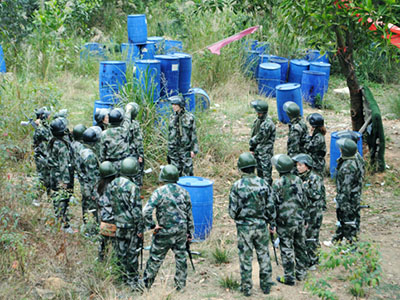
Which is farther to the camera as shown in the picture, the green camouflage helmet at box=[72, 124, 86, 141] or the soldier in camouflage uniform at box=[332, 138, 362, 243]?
the green camouflage helmet at box=[72, 124, 86, 141]

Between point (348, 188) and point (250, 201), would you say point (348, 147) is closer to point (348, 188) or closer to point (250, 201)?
point (348, 188)

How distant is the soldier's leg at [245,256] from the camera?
519 cm

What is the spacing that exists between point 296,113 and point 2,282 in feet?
14.7

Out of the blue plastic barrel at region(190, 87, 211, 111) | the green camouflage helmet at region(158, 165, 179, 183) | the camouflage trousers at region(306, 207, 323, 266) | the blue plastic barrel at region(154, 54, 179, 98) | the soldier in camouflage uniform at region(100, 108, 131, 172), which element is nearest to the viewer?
the green camouflage helmet at region(158, 165, 179, 183)

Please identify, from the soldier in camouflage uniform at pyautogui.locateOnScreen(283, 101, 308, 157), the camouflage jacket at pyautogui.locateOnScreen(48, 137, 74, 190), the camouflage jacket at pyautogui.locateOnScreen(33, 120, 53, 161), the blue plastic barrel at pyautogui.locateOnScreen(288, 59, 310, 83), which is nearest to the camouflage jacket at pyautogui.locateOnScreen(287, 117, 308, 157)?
the soldier in camouflage uniform at pyautogui.locateOnScreen(283, 101, 308, 157)

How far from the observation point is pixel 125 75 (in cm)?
866

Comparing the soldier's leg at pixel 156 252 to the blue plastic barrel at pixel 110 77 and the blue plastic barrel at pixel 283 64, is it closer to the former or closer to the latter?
the blue plastic barrel at pixel 110 77

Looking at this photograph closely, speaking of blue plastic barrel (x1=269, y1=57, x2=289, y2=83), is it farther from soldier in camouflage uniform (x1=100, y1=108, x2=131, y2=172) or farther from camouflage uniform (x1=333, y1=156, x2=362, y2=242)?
camouflage uniform (x1=333, y1=156, x2=362, y2=242)

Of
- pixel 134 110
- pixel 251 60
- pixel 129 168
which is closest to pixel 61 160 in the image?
pixel 134 110

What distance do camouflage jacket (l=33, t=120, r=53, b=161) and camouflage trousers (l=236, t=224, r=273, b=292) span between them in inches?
135

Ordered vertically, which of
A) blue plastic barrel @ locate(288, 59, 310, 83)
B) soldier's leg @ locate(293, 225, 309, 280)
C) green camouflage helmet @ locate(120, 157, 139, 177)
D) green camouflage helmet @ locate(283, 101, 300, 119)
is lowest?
soldier's leg @ locate(293, 225, 309, 280)

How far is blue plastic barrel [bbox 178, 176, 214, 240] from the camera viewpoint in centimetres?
632

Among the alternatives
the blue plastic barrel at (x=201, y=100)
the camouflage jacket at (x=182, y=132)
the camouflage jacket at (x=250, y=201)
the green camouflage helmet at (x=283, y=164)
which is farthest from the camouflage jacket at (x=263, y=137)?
the camouflage jacket at (x=250, y=201)

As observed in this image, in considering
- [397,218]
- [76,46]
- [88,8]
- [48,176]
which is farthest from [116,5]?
[397,218]
